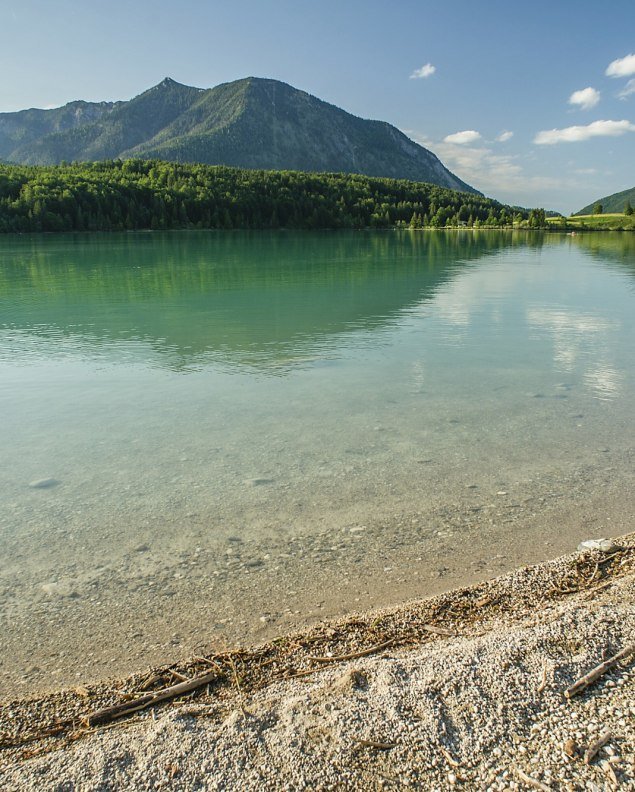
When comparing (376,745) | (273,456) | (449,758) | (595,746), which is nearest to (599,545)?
(595,746)

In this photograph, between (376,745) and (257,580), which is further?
(257,580)

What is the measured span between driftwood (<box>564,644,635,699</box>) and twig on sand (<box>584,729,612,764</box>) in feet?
1.40

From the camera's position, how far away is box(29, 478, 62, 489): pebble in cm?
1005

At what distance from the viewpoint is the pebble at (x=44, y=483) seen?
1005cm

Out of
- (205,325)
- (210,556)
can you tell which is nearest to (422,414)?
(210,556)

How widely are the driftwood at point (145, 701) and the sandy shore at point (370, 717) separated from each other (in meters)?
0.04

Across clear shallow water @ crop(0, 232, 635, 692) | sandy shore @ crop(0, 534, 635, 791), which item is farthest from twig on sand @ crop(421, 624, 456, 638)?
clear shallow water @ crop(0, 232, 635, 692)

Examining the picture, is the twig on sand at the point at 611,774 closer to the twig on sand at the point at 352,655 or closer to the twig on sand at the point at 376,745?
the twig on sand at the point at 376,745

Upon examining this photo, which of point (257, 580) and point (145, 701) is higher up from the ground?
point (145, 701)

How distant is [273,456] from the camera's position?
11.2m

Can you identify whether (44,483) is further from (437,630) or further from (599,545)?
(599,545)

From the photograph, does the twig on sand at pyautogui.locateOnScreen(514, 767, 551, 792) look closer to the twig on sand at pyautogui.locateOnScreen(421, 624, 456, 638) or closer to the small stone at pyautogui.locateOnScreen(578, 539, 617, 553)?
the twig on sand at pyautogui.locateOnScreen(421, 624, 456, 638)

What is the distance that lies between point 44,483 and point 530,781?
8.97 metres

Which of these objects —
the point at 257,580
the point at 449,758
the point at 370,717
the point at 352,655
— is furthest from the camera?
the point at 257,580
